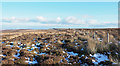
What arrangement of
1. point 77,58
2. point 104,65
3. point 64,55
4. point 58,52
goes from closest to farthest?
1. point 104,65
2. point 77,58
3. point 64,55
4. point 58,52

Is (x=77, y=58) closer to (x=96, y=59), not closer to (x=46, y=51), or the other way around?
(x=96, y=59)

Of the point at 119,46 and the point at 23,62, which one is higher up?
the point at 119,46

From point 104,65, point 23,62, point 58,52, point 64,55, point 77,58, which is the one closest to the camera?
point 104,65

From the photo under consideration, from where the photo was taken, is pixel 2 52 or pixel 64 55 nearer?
pixel 64 55

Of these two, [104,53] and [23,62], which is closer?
[23,62]

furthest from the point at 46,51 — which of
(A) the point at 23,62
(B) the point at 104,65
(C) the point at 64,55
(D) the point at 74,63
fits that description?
(B) the point at 104,65

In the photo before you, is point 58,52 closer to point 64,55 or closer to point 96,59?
point 64,55

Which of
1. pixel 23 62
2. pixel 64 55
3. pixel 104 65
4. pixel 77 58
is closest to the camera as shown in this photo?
pixel 104 65

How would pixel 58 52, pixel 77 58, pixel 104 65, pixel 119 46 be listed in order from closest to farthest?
pixel 104 65 < pixel 77 58 < pixel 58 52 < pixel 119 46

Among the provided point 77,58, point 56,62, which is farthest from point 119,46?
point 56,62
